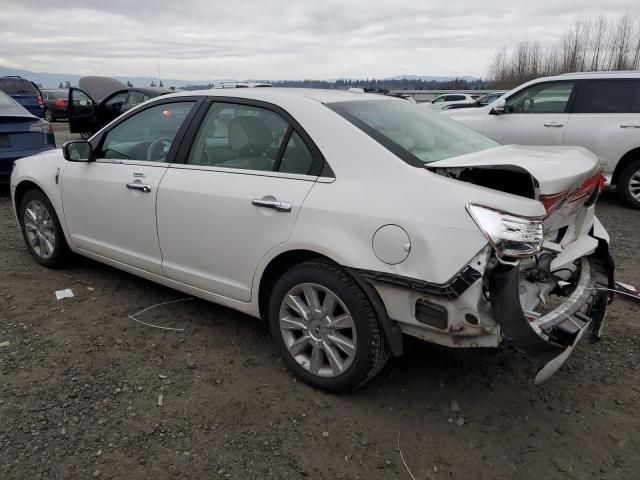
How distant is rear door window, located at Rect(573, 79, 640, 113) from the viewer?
23.3ft

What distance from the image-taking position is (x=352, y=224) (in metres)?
2.55

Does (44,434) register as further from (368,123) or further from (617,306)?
(617,306)

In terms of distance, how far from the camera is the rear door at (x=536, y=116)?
24.7ft

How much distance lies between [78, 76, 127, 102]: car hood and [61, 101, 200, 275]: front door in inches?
545

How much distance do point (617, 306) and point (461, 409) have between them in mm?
1981

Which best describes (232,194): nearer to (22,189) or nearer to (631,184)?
(22,189)

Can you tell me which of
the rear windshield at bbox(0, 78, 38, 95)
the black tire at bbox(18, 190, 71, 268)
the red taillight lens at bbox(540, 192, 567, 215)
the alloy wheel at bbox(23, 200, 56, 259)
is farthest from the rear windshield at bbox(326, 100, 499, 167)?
the rear windshield at bbox(0, 78, 38, 95)

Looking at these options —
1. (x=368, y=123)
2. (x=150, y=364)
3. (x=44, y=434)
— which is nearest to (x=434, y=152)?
(x=368, y=123)

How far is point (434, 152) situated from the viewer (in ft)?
9.39

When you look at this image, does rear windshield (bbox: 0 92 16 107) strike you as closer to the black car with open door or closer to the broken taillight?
the black car with open door

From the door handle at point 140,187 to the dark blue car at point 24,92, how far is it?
13.0 m

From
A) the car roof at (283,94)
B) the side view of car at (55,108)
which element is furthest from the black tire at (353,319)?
the side view of car at (55,108)

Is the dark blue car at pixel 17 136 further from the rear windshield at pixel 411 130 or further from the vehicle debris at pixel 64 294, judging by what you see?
the rear windshield at pixel 411 130

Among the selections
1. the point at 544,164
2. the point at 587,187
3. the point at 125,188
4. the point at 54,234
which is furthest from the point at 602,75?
the point at 54,234
